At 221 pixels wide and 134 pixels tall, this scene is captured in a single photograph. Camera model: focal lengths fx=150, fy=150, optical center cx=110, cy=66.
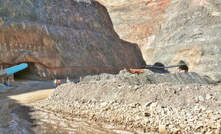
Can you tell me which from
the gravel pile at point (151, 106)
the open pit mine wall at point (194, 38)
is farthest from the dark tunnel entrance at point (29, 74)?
the open pit mine wall at point (194, 38)

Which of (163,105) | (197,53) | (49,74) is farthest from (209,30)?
(49,74)

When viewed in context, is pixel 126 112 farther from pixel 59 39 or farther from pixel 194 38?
pixel 59 39

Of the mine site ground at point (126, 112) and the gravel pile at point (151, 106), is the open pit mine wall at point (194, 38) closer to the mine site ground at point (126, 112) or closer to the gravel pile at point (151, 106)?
the gravel pile at point (151, 106)

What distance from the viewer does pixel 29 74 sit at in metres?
12.6

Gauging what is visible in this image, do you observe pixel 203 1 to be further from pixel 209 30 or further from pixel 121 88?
pixel 121 88

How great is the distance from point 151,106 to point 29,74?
39.4ft

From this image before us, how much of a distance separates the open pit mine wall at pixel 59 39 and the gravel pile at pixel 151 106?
9194mm

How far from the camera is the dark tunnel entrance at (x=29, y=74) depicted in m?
12.4

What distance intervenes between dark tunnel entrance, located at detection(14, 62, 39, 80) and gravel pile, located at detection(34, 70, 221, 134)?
8.53 meters

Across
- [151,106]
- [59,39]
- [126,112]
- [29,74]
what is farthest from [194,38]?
[29,74]

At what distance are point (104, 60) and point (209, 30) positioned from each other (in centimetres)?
1053

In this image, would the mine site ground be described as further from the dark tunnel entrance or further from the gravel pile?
the dark tunnel entrance

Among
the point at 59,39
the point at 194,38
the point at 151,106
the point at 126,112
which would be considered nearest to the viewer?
the point at 151,106

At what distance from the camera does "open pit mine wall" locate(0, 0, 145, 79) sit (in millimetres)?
12438
